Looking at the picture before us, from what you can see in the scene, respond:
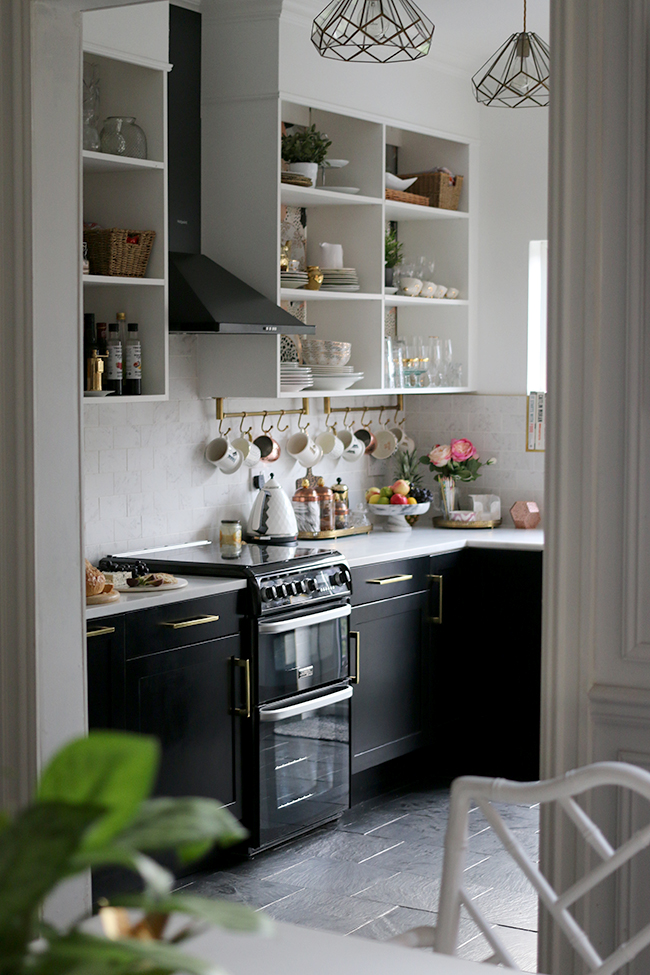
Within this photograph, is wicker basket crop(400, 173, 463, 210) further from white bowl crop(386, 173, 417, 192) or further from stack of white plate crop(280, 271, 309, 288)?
stack of white plate crop(280, 271, 309, 288)

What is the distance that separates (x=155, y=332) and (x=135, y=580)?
0.84 meters

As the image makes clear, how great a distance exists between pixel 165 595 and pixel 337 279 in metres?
1.79

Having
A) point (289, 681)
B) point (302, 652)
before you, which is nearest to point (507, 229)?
point (302, 652)

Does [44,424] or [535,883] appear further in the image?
[44,424]

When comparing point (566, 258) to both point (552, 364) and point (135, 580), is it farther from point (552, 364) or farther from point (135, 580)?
point (135, 580)

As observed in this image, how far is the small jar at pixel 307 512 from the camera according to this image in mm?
4879

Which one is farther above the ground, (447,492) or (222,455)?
(222,455)

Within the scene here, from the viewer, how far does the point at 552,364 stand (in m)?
2.09

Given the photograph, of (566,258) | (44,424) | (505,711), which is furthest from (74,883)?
(505,711)

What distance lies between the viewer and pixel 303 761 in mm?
4180

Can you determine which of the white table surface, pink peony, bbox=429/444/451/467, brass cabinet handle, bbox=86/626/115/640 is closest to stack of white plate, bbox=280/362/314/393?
pink peony, bbox=429/444/451/467

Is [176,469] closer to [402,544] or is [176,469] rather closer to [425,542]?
[402,544]

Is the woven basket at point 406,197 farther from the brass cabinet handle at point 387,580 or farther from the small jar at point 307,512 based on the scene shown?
the brass cabinet handle at point 387,580

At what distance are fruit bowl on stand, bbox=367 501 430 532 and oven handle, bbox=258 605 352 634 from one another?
914 millimetres
